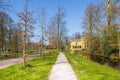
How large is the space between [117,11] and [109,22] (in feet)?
31.5

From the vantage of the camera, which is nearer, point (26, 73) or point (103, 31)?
point (26, 73)

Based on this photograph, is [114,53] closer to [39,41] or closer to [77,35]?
[39,41]

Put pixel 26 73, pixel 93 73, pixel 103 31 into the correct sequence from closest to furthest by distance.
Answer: pixel 93 73 → pixel 26 73 → pixel 103 31

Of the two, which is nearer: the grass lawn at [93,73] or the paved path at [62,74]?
the grass lawn at [93,73]

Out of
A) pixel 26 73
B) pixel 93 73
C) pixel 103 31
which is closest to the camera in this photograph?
pixel 93 73

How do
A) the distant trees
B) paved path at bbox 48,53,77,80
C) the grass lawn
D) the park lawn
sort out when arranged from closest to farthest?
the grass lawn < paved path at bbox 48,53,77,80 < the park lawn < the distant trees

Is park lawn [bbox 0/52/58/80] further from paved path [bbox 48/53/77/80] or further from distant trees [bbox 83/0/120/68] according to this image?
distant trees [bbox 83/0/120/68]

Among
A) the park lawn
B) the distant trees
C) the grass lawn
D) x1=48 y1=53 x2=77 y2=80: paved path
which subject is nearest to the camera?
the grass lawn

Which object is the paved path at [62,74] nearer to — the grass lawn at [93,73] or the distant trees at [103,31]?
the grass lawn at [93,73]

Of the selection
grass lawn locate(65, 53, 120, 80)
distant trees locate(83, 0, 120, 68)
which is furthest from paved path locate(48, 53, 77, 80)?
distant trees locate(83, 0, 120, 68)

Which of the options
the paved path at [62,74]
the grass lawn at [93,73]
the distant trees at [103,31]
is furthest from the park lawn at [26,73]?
the distant trees at [103,31]

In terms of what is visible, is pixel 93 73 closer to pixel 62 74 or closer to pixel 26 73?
pixel 62 74

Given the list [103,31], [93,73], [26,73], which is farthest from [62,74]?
[103,31]

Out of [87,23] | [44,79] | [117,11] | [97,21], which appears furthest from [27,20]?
[87,23]
